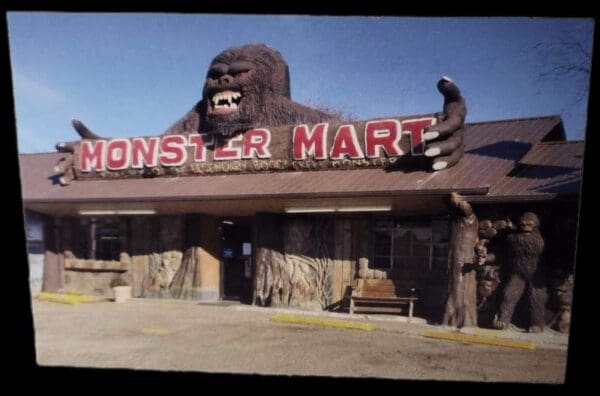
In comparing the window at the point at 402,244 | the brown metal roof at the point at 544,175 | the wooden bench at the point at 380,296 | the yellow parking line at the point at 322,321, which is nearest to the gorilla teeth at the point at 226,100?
the window at the point at 402,244

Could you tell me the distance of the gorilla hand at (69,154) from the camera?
501 inches

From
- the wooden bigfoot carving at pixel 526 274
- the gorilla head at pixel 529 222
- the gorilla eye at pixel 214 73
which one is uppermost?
the gorilla eye at pixel 214 73

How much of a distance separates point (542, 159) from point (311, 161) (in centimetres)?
588

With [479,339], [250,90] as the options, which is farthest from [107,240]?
[479,339]

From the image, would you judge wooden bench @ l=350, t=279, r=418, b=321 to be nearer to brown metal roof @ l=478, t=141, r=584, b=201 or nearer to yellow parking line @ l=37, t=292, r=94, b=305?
brown metal roof @ l=478, t=141, r=584, b=201

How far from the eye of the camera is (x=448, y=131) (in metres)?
9.20

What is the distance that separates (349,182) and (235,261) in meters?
5.23

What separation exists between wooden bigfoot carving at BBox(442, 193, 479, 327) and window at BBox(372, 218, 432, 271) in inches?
53.9

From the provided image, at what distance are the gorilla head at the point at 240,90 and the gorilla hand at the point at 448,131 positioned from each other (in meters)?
5.04

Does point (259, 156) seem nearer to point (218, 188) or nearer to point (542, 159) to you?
point (218, 188)

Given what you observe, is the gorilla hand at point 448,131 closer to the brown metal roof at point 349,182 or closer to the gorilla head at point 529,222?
the brown metal roof at point 349,182

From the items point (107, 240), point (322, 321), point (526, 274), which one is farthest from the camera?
point (107, 240)

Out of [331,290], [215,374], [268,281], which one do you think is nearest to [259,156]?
[268,281]

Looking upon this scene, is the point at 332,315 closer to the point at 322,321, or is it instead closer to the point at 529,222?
the point at 322,321
